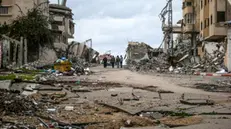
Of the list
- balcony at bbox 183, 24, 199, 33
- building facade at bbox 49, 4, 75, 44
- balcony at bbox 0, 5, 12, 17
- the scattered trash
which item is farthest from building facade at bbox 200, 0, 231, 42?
the scattered trash

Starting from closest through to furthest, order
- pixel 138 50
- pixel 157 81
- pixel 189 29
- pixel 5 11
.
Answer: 1. pixel 157 81
2. pixel 5 11
3. pixel 189 29
4. pixel 138 50

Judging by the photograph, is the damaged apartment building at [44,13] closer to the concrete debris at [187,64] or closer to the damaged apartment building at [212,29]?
the concrete debris at [187,64]

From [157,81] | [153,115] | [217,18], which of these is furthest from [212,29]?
[153,115]

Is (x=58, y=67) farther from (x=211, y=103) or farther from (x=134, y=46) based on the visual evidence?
(x=134, y=46)

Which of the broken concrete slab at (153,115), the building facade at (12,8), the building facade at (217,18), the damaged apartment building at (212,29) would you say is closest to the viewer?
the broken concrete slab at (153,115)

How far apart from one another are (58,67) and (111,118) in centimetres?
2021

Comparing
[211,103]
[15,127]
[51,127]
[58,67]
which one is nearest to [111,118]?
[51,127]

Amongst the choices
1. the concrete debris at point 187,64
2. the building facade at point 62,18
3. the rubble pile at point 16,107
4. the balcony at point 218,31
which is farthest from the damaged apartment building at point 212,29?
the rubble pile at point 16,107

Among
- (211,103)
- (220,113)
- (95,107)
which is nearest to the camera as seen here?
(220,113)

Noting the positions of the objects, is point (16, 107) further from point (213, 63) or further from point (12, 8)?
point (12, 8)

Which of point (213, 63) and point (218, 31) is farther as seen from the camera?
point (218, 31)

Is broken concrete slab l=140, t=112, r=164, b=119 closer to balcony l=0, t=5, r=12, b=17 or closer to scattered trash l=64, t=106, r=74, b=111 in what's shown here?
scattered trash l=64, t=106, r=74, b=111

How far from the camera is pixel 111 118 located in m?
7.33

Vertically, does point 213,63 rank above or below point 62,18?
below
